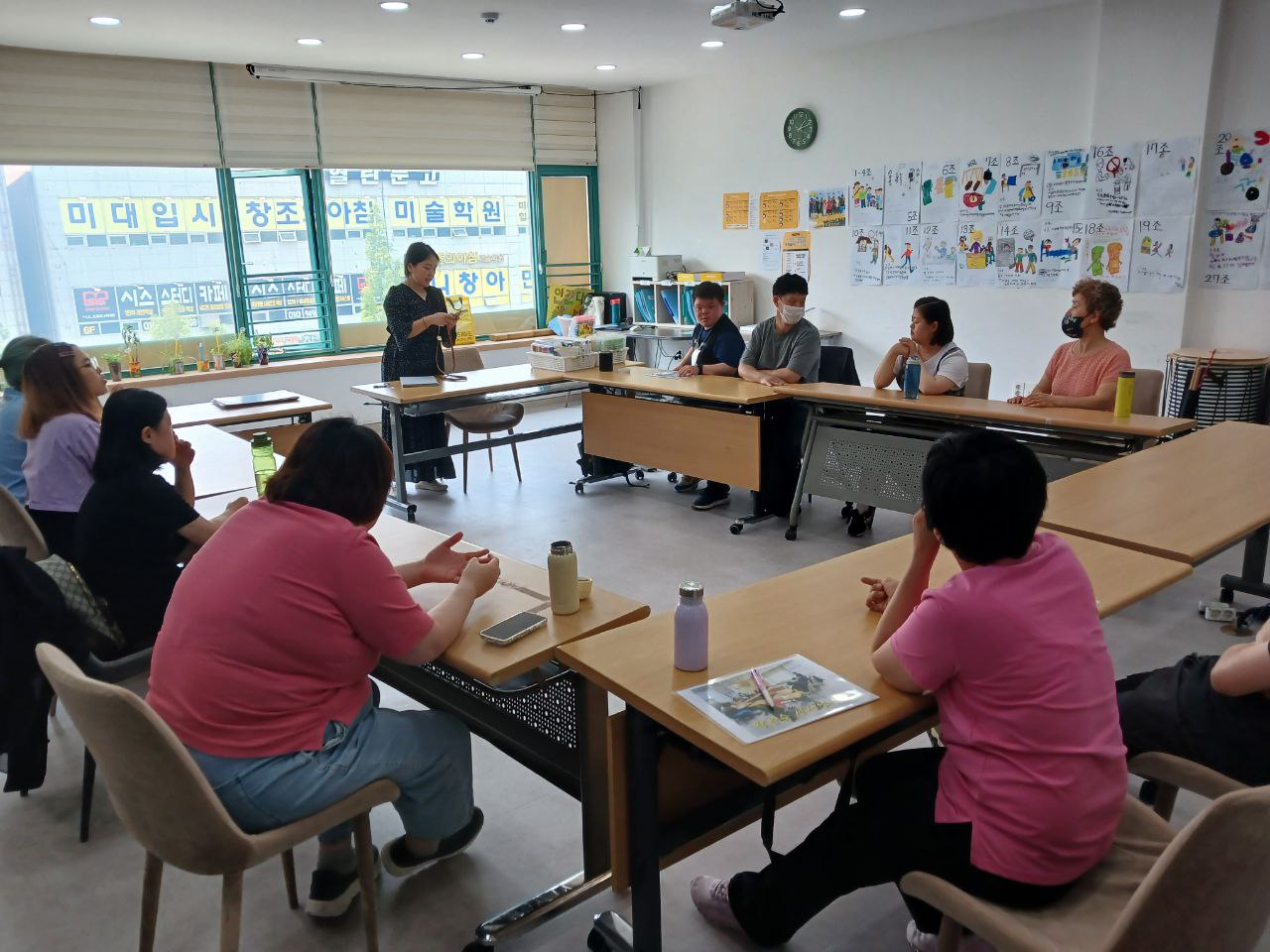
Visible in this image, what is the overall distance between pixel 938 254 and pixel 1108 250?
1.11 m

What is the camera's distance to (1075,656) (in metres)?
1.37

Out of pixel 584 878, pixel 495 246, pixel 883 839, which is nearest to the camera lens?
pixel 883 839

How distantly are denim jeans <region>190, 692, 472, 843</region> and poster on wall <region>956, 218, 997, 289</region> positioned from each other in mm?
5148

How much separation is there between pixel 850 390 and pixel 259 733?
3.49 m

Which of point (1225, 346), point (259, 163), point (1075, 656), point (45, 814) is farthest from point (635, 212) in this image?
point (1075, 656)

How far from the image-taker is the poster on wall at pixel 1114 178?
5184mm

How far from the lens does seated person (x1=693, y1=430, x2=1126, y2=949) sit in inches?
53.4

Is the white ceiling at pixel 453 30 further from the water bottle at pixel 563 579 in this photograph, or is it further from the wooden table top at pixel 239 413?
the water bottle at pixel 563 579

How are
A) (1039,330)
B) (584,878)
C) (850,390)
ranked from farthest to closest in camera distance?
(1039,330), (850,390), (584,878)

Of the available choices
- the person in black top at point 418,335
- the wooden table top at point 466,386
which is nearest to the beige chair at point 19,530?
the wooden table top at point 466,386

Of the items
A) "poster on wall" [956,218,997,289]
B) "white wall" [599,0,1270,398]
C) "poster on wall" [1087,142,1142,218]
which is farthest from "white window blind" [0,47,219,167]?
"poster on wall" [1087,142,1142,218]

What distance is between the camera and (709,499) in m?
5.09

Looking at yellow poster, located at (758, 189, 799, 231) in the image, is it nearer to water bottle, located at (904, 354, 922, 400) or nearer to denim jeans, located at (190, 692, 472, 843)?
water bottle, located at (904, 354, 922, 400)

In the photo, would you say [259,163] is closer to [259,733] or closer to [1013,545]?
[259,733]
